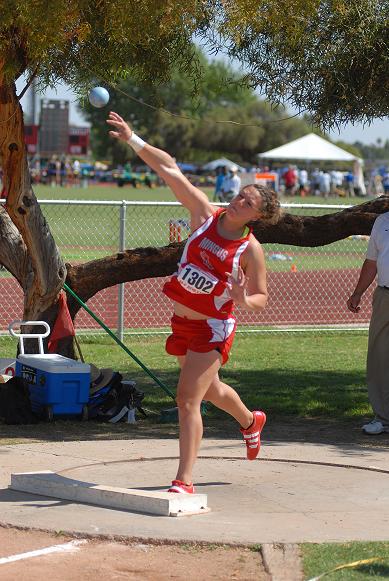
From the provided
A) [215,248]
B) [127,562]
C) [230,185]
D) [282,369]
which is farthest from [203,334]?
[230,185]

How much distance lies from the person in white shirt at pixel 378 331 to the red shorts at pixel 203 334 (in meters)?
2.81

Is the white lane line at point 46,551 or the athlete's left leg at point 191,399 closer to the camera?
the white lane line at point 46,551

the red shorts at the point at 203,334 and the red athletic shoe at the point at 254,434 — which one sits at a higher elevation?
the red shorts at the point at 203,334

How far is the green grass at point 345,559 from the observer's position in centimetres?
539

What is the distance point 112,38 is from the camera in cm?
946

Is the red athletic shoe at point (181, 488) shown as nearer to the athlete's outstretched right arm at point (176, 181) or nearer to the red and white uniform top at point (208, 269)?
the red and white uniform top at point (208, 269)

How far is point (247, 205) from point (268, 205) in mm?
138

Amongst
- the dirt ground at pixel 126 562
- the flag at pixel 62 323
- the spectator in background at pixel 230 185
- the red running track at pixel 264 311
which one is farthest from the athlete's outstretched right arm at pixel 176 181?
the spectator in background at pixel 230 185

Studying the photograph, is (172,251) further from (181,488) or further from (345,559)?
(345,559)

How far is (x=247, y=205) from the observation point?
6.52 meters

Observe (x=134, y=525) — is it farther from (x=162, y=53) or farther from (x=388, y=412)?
(x=162, y=53)

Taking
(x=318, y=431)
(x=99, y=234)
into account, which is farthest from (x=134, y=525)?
(x=99, y=234)

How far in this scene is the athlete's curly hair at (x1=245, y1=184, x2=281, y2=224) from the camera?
21.6ft

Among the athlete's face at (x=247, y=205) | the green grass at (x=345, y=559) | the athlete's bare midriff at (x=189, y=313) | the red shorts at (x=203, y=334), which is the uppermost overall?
the athlete's face at (x=247, y=205)
